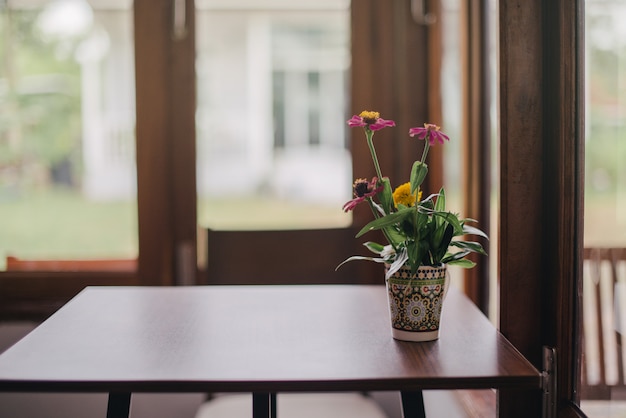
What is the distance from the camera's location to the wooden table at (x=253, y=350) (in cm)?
108

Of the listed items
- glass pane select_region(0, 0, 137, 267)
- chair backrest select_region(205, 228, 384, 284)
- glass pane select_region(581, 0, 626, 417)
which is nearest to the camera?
glass pane select_region(581, 0, 626, 417)

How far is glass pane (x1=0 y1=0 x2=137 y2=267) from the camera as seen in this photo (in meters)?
2.64

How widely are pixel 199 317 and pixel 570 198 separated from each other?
771mm

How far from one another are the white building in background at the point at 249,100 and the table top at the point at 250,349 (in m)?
1.07

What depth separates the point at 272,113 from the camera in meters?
2.74

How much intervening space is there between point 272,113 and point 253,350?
1.61 metres

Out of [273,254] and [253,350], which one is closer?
[253,350]

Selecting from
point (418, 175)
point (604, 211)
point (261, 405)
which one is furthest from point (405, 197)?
point (261, 405)

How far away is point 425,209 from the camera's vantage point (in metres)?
1.24

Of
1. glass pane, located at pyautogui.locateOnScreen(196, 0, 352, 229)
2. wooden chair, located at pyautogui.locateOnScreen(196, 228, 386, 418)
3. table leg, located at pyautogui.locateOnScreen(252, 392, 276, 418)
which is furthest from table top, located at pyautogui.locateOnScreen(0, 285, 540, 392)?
glass pane, located at pyautogui.locateOnScreen(196, 0, 352, 229)

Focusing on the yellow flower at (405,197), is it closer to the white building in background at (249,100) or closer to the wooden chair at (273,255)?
the wooden chair at (273,255)

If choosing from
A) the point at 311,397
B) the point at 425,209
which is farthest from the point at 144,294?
the point at 425,209

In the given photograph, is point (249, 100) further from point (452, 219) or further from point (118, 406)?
point (452, 219)

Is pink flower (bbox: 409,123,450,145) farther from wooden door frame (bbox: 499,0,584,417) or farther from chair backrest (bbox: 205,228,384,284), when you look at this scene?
chair backrest (bbox: 205,228,384,284)
